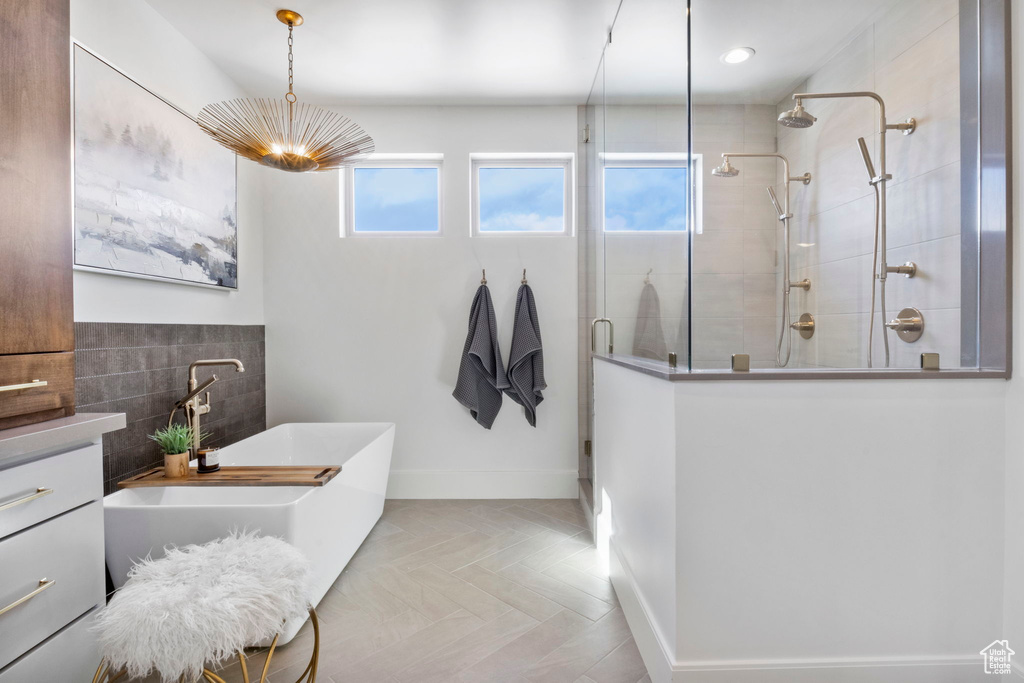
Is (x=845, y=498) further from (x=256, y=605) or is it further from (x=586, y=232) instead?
(x=586, y=232)

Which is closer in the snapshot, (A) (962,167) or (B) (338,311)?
(A) (962,167)

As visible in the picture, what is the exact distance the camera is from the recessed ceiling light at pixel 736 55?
1533mm

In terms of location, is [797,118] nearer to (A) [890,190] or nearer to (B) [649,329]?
(A) [890,190]

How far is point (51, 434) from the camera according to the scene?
1089 mm

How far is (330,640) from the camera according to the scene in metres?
1.79

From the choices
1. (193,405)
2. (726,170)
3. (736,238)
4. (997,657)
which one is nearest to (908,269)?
(736,238)

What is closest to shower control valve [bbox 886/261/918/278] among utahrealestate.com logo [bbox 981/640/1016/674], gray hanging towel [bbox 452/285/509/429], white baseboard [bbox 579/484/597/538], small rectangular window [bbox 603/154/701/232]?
small rectangular window [bbox 603/154/701/232]

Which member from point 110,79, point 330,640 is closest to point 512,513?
point 330,640

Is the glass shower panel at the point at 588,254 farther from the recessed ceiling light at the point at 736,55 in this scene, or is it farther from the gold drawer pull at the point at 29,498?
the gold drawer pull at the point at 29,498

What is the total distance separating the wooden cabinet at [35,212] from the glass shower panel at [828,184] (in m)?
1.60

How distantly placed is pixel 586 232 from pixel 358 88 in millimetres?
1586

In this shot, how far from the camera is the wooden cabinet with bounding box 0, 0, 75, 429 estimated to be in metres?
1.09

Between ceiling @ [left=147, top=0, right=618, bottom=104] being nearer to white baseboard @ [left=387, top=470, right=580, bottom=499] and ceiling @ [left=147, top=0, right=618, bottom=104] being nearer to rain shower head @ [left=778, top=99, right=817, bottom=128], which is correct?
rain shower head @ [left=778, top=99, right=817, bottom=128]

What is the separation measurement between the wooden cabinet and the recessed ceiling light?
5.73 feet
